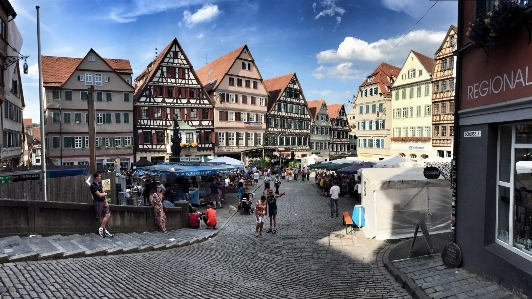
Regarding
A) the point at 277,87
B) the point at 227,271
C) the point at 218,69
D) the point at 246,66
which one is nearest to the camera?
the point at 227,271

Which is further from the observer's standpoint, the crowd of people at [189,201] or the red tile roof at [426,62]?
the red tile roof at [426,62]

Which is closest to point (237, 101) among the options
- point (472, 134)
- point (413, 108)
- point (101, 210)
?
point (413, 108)

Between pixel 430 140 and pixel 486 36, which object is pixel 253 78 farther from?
pixel 486 36

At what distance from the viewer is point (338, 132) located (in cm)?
6631

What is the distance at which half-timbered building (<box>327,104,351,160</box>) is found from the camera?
2584 inches

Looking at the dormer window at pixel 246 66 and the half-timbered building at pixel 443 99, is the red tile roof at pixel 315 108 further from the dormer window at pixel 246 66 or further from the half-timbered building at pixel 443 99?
the half-timbered building at pixel 443 99

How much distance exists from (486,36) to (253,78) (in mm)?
45193

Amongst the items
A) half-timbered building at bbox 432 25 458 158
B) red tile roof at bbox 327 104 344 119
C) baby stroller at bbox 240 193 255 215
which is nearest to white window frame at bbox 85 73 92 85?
baby stroller at bbox 240 193 255 215

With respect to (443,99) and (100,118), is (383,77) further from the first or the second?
(100,118)

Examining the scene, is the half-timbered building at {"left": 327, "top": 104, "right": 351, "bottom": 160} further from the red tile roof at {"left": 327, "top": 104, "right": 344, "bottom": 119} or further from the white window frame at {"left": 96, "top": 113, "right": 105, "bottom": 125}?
the white window frame at {"left": 96, "top": 113, "right": 105, "bottom": 125}

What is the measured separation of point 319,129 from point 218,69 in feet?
65.0

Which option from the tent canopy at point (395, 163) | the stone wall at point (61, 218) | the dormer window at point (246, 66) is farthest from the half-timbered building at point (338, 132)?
the stone wall at point (61, 218)

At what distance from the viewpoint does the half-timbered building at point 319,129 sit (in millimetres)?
61656

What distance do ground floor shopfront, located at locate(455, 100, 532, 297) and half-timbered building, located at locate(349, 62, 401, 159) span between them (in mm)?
44582
